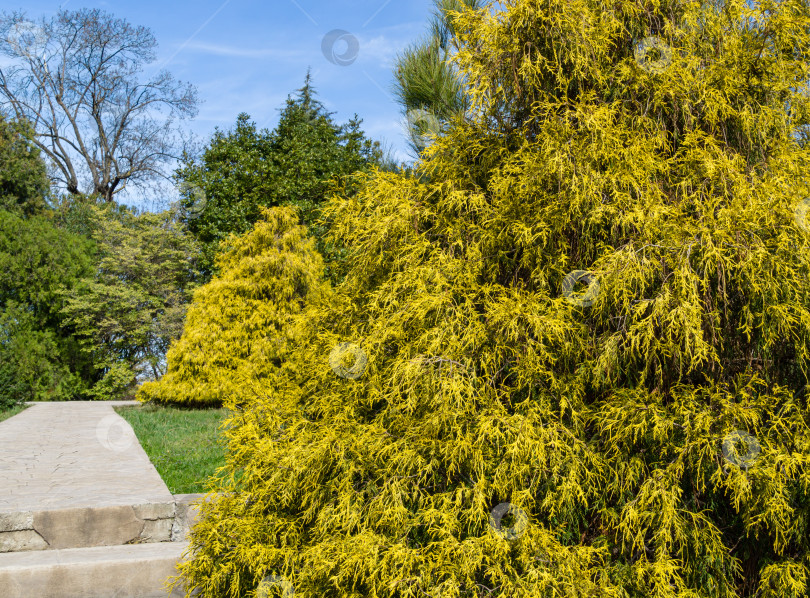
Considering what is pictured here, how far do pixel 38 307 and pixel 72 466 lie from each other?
33.5 feet

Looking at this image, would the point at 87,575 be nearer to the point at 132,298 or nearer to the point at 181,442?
the point at 181,442

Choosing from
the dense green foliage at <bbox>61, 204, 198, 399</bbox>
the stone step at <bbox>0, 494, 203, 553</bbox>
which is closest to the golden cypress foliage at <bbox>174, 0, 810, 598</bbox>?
the stone step at <bbox>0, 494, 203, 553</bbox>

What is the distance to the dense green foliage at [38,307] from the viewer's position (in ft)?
46.1

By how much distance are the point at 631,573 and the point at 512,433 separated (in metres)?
0.81

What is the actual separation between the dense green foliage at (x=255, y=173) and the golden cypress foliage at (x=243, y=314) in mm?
2548

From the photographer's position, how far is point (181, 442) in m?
8.24

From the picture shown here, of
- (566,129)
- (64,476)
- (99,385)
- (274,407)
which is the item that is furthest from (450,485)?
(99,385)

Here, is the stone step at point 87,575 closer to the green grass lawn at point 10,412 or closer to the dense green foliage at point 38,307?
the green grass lawn at point 10,412

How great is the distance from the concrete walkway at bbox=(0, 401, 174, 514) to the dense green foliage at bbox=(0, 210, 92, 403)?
4152 mm

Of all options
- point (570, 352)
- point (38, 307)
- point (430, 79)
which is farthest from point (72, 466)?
point (38, 307)

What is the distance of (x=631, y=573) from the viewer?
2680 mm

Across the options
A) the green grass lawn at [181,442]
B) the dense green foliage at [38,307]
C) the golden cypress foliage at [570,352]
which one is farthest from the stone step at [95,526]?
the dense green foliage at [38,307]

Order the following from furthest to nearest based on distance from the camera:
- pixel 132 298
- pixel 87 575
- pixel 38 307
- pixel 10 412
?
pixel 132 298 < pixel 38 307 < pixel 10 412 < pixel 87 575

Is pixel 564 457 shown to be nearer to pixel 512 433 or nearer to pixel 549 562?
pixel 512 433
